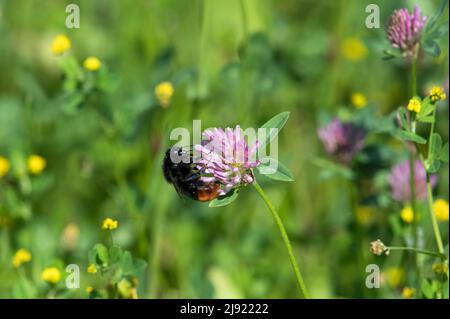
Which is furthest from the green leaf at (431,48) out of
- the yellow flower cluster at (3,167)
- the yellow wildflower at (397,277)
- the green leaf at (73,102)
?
the yellow flower cluster at (3,167)

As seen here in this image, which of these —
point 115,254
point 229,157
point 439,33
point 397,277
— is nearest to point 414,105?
point 439,33

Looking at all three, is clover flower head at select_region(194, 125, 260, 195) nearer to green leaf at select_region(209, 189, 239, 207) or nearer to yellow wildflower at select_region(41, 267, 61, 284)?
green leaf at select_region(209, 189, 239, 207)

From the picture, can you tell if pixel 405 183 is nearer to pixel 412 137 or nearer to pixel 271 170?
pixel 412 137

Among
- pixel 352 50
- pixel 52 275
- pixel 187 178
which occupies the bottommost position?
pixel 52 275

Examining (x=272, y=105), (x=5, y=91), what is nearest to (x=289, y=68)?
(x=272, y=105)

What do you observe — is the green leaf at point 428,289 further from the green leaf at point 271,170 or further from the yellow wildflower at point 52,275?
the yellow wildflower at point 52,275
